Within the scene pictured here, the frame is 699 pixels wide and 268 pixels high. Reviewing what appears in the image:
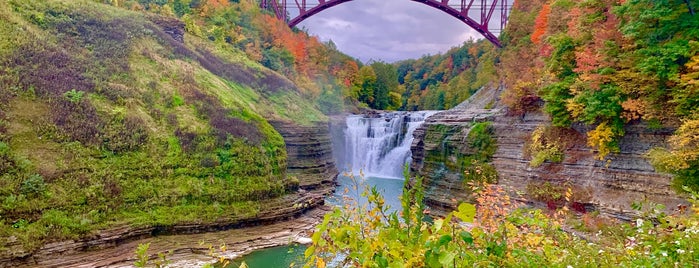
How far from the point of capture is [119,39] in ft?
67.3

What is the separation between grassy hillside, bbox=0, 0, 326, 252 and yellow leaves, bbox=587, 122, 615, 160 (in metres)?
11.8

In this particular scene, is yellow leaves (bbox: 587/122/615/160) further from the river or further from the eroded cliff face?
the river

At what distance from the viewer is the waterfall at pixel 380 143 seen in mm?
27891

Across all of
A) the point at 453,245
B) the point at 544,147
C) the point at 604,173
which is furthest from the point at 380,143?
the point at 453,245

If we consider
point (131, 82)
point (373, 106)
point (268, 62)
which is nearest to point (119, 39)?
point (131, 82)

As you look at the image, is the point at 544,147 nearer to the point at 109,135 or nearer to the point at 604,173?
the point at 604,173

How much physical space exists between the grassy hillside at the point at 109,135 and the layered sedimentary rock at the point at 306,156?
289 centimetres

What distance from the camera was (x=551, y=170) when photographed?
14.4 metres

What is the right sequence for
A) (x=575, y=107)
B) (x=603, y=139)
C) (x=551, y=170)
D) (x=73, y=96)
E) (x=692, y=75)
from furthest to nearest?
(x=73, y=96) < (x=551, y=170) < (x=575, y=107) < (x=603, y=139) < (x=692, y=75)

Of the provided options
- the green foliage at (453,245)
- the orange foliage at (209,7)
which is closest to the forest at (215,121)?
the green foliage at (453,245)

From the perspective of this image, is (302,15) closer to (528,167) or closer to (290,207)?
(290,207)

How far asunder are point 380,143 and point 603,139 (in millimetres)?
18317

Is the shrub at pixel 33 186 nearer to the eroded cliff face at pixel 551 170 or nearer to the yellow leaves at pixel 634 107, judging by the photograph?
the eroded cliff face at pixel 551 170

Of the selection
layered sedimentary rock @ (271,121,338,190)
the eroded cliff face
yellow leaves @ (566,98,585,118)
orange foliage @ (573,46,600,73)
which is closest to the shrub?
layered sedimentary rock @ (271,121,338,190)
